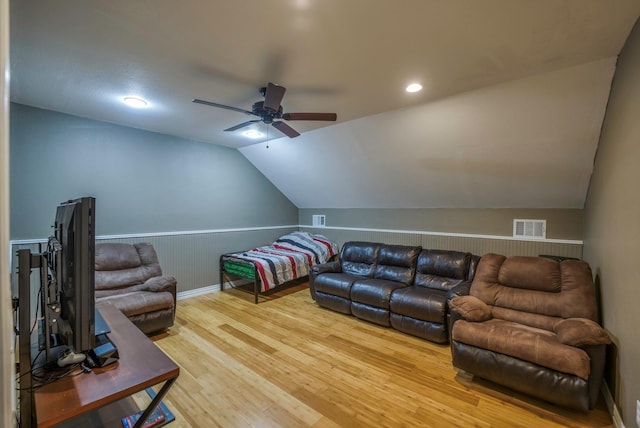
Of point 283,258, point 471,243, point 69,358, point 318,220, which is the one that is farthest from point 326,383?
point 318,220

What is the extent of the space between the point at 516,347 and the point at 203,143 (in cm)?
482

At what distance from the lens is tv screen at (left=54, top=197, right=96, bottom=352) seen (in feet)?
3.71

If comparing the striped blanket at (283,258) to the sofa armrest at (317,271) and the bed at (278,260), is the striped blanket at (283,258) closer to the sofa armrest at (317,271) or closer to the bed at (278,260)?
the bed at (278,260)

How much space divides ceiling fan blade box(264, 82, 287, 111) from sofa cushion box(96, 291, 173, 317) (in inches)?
96.3

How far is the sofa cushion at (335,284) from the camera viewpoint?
384 centimetres

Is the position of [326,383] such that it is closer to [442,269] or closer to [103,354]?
[103,354]

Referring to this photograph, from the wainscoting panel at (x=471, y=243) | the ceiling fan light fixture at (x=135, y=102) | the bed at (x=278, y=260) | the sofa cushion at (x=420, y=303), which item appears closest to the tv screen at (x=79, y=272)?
the ceiling fan light fixture at (x=135, y=102)

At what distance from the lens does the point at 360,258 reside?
14.7ft

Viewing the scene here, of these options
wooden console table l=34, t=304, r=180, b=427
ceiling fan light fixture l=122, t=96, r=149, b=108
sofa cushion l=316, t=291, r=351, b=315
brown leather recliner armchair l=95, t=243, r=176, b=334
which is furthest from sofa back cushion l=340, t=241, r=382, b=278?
ceiling fan light fixture l=122, t=96, r=149, b=108

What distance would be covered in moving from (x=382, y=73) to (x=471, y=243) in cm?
288

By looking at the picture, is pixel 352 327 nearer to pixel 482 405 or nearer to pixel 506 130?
pixel 482 405

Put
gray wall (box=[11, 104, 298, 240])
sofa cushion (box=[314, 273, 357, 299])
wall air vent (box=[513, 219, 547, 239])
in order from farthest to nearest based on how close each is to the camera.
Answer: sofa cushion (box=[314, 273, 357, 299])
wall air vent (box=[513, 219, 547, 239])
gray wall (box=[11, 104, 298, 240])

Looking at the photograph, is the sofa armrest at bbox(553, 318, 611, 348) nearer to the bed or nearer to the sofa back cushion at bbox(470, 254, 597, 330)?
the sofa back cushion at bbox(470, 254, 597, 330)

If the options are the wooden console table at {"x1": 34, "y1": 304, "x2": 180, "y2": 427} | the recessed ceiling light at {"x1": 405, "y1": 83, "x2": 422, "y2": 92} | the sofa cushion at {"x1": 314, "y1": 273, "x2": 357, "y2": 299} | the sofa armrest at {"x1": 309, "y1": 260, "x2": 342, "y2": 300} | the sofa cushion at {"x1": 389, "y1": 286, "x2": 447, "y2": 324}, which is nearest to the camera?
the wooden console table at {"x1": 34, "y1": 304, "x2": 180, "y2": 427}
